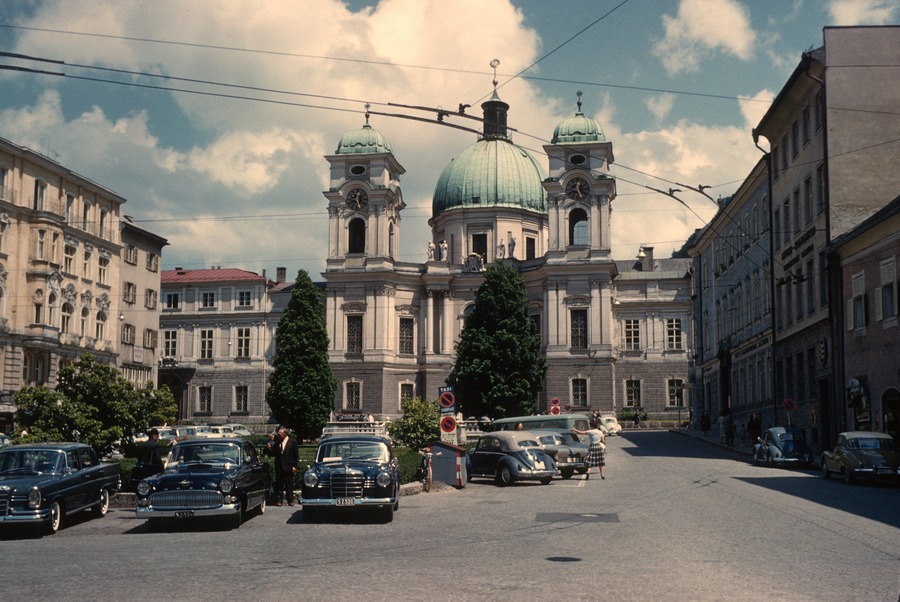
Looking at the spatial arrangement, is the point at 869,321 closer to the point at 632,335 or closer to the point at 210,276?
the point at 632,335

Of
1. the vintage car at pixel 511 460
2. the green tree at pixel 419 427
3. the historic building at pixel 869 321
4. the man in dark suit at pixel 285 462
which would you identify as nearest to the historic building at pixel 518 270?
the historic building at pixel 869 321

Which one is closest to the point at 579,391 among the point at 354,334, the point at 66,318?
the point at 354,334

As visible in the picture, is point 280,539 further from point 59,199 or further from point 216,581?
point 59,199

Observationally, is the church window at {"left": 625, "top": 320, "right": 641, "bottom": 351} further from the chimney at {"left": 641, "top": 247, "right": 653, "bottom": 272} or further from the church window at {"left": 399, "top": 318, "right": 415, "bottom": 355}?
the church window at {"left": 399, "top": 318, "right": 415, "bottom": 355}

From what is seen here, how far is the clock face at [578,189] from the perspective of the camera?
262ft

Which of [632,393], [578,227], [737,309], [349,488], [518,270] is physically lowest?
[349,488]

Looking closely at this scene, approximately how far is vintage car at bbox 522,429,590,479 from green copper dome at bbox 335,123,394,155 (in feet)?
182

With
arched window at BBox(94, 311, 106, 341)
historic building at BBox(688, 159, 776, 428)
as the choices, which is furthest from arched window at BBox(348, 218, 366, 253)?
historic building at BBox(688, 159, 776, 428)

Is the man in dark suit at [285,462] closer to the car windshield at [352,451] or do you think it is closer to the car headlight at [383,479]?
the car windshield at [352,451]

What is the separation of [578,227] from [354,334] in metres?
19.3

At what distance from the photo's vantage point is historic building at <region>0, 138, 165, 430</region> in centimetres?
5209

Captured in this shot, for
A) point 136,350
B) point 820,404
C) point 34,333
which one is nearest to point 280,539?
point 820,404

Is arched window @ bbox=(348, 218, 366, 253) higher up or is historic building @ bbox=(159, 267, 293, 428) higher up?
arched window @ bbox=(348, 218, 366, 253)

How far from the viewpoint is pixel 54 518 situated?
59.4ft
